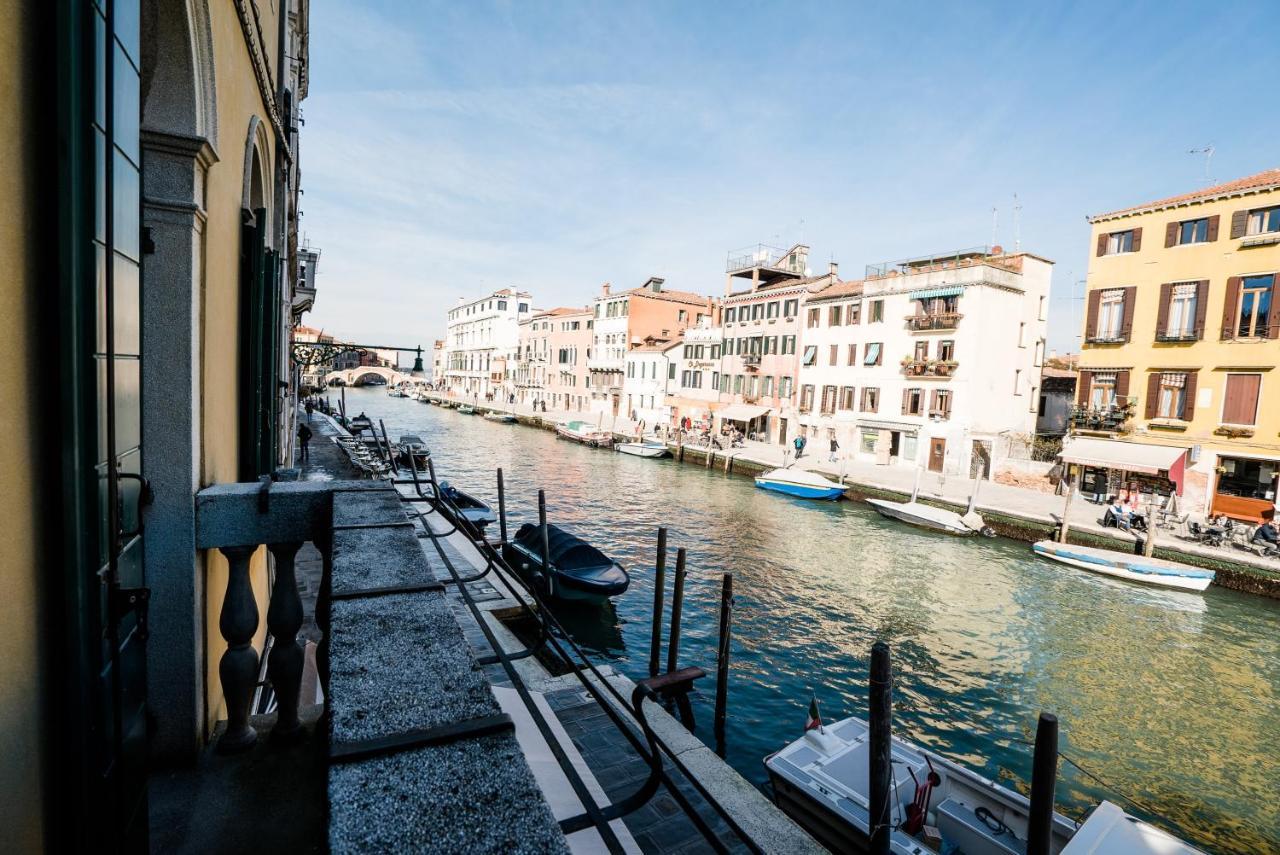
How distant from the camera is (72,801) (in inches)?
70.6

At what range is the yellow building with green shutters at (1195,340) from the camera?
20844mm

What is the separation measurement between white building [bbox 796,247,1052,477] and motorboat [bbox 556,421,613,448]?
51.3 ft

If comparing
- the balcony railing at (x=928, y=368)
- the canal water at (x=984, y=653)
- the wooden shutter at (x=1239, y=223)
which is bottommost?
the canal water at (x=984, y=653)

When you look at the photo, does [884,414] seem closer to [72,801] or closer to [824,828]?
[824,828]

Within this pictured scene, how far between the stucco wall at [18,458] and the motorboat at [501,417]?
6161 centimetres

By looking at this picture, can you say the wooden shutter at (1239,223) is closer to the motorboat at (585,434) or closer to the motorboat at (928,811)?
the motorboat at (928,811)

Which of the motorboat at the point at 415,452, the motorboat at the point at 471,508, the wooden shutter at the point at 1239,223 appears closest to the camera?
the motorboat at the point at 471,508

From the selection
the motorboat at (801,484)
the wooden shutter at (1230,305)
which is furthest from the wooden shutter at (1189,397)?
the motorboat at (801,484)

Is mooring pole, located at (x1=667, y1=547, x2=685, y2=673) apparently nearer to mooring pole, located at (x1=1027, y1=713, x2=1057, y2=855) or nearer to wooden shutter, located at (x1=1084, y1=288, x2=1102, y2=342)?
mooring pole, located at (x1=1027, y1=713, x2=1057, y2=855)

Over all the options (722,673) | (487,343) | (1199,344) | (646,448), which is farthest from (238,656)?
(487,343)

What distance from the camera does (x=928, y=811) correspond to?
23.6 feet

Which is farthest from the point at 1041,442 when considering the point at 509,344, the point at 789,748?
the point at 509,344

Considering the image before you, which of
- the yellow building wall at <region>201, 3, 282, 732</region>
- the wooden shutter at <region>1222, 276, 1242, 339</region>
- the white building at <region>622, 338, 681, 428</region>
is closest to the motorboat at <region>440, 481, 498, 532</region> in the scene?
the yellow building wall at <region>201, 3, 282, 732</region>

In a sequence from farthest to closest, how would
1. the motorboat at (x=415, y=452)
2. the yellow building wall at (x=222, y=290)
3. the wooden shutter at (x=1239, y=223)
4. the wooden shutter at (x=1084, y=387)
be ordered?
the motorboat at (x=415, y=452) → the wooden shutter at (x=1084, y=387) → the wooden shutter at (x=1239, y=223) → the yellow building wall at (x=222, y=290)
